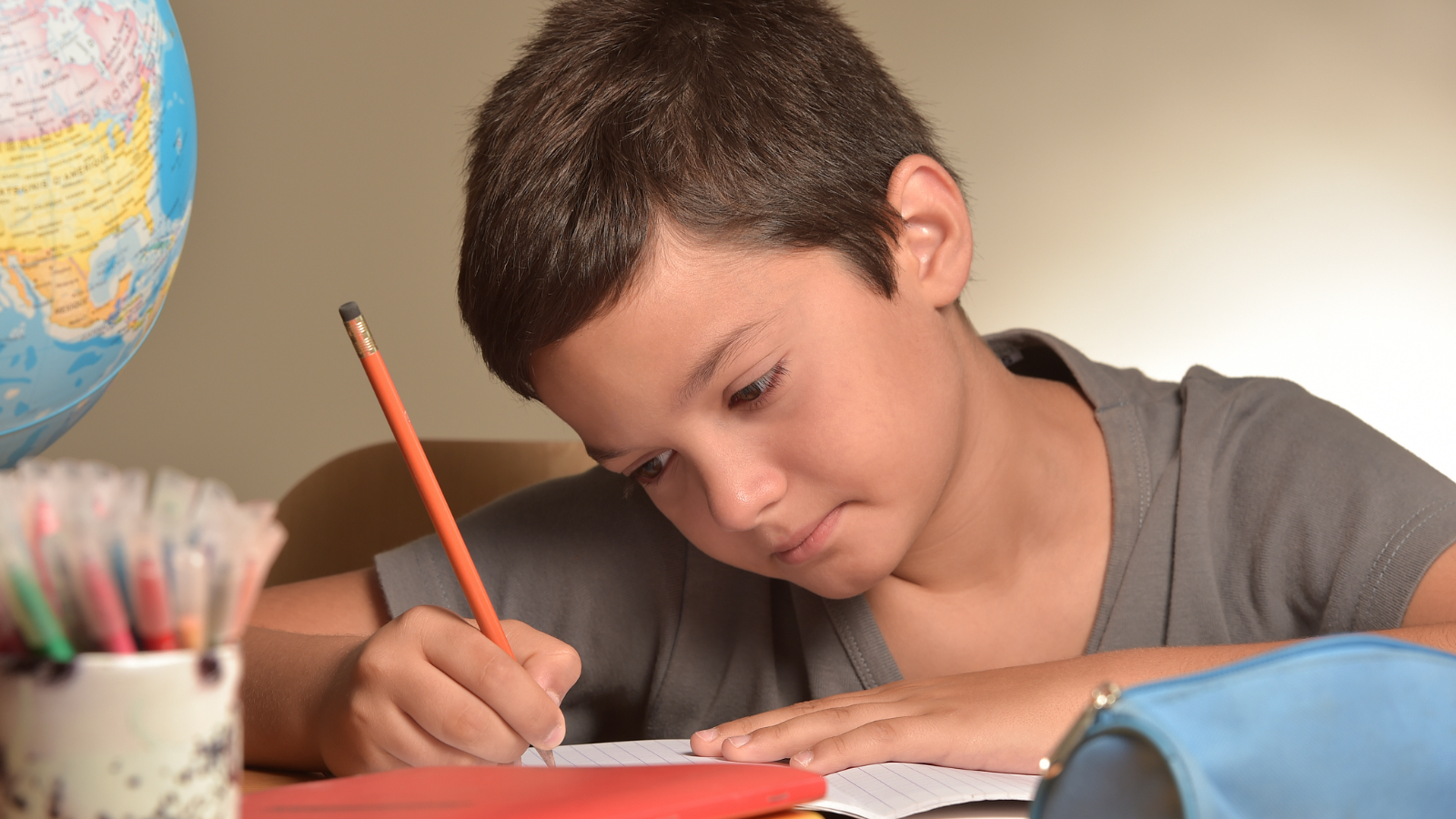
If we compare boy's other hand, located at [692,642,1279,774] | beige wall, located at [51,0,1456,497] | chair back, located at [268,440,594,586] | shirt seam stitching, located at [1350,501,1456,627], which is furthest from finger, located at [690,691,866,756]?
beige wall, located at [51,0,1456,497]

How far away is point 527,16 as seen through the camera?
2.04 metres

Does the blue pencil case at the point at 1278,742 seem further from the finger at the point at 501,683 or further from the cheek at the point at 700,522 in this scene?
the cheek at the point at 700,522

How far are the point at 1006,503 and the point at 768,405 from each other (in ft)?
1.02

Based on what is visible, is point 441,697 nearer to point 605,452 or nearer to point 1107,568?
point 605,452

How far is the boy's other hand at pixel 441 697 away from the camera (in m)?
0.46

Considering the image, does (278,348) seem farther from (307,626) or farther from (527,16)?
(307,626)

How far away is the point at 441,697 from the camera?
48cm

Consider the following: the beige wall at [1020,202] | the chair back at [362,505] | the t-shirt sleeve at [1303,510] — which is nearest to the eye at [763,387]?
the t-shirt sleeve at [1303,510]

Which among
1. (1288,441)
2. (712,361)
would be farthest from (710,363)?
(1288,441)

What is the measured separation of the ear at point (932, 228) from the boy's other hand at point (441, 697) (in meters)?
0.39

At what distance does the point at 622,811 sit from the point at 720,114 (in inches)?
19.1

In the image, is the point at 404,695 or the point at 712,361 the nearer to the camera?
the point at 404,695

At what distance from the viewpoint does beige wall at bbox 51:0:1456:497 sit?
1943 mm

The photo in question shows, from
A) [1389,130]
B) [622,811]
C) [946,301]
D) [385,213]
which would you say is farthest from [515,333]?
[1389,130]
